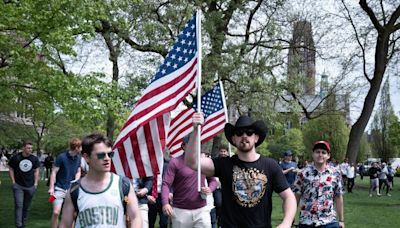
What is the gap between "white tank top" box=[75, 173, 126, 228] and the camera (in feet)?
13.6

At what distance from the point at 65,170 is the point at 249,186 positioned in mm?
5886

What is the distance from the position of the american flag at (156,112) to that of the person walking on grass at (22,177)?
5.42m

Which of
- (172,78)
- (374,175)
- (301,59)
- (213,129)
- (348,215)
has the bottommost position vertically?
Result: (348,215)

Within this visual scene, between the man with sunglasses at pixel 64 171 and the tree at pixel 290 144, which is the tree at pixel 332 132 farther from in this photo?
the man with sunglasses at pixel 64 171

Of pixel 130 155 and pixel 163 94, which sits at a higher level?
pixel 163 94

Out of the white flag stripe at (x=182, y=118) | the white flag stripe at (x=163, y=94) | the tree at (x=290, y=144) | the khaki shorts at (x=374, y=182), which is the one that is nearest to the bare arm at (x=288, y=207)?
the white flag stripe at (x=163, y=94)

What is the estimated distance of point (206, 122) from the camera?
1097cm

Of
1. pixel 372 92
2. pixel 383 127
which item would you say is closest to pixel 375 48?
pixel 372 92

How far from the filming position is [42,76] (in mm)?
16062

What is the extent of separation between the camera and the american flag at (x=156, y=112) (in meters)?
5.76

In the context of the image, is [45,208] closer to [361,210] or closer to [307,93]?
[361,210]

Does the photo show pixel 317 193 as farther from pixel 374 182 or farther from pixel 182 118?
pixel 374 182

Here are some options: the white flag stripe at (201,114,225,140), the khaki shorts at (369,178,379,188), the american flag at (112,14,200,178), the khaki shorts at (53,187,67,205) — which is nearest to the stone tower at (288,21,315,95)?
the khaki shorts at (369,178,379,188)

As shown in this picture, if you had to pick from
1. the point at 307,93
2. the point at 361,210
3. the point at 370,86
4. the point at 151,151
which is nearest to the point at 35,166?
the point at 151,151
